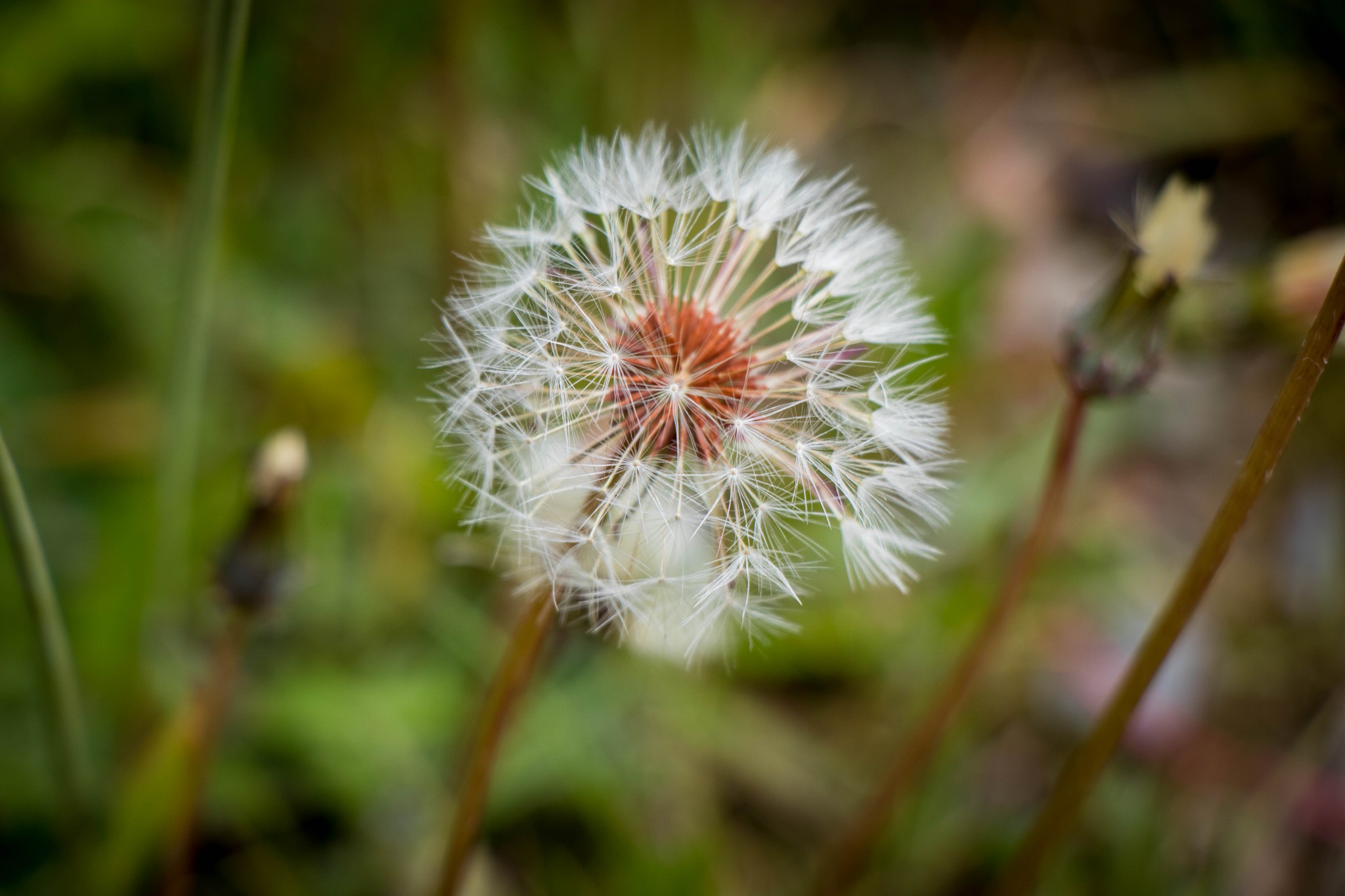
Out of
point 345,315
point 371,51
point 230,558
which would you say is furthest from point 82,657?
point 371,51

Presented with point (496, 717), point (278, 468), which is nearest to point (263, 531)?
point (278, 468)

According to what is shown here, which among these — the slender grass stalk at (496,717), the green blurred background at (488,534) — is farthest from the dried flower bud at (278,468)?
the slender grass stalk at (496,717)

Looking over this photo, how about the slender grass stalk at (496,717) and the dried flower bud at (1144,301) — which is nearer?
the slender grass stalk at (496,717)

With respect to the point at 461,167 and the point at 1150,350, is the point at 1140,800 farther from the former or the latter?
the point at 461,167

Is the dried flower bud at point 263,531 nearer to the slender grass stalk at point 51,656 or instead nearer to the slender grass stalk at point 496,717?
the slender grass stalk at point 51,656

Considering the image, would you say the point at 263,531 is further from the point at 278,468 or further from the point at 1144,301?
the point at 1144,301

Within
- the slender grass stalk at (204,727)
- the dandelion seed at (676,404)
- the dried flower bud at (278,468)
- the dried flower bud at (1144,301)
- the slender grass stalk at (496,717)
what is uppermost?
the dried flower bud at (1144,301)

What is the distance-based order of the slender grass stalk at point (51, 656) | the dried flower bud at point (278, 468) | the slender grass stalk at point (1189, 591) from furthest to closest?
the dried flower bud at point (278, 468), the slender grass stalk at point (51, 656), the slender grass stalk at point (1189, 591)
